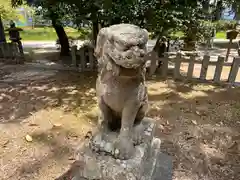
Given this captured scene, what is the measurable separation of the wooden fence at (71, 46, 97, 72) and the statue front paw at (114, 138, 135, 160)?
4452 mm

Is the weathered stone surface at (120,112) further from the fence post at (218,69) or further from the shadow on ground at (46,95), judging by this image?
the fence post at (218,69)

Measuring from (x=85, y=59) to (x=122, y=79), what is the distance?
186 inches

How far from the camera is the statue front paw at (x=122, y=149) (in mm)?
1643

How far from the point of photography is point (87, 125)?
3.55m

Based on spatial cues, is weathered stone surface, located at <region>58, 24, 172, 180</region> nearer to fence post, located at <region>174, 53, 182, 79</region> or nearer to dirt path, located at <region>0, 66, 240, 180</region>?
dirt path, located at <region>0, 66, 240, 180</region>

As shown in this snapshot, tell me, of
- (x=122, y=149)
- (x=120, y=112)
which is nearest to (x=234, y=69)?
(x=120, y=112)

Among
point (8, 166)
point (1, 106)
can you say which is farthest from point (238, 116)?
point (1, 106)

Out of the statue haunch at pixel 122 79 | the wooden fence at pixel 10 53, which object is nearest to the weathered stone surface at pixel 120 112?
the statue haunch at pixel 122 79

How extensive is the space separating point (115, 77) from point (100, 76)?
6.3 inches

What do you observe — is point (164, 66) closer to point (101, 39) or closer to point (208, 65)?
point (208, 65)

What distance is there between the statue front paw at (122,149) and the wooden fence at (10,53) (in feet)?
21.4

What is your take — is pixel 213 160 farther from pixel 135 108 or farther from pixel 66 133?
pixel 66 133

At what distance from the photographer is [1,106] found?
4.21 metres

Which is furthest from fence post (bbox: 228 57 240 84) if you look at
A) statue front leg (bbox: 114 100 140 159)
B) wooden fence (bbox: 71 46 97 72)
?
statue front leg (bbox: 114 100 140 159)
